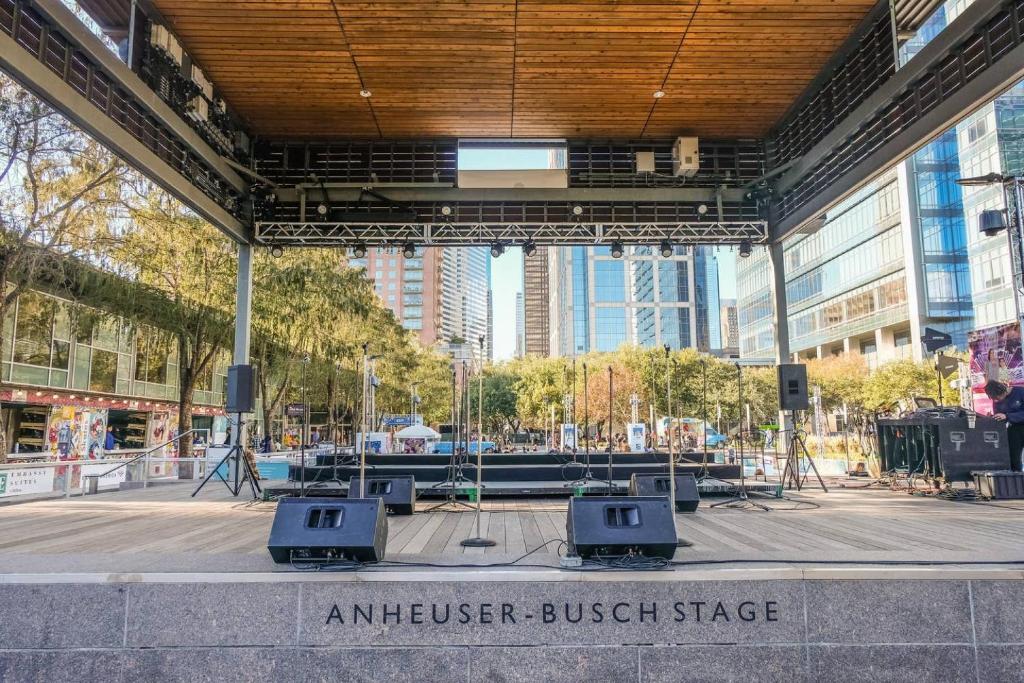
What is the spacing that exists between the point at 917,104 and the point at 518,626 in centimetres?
736

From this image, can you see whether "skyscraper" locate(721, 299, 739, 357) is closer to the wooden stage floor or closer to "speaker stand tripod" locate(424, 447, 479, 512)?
"speaker stand tripod" locate(424, 447, 479, 512)

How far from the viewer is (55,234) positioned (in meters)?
11.8

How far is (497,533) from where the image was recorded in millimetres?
5594

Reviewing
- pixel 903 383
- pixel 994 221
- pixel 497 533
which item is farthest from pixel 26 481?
pixel 903 383

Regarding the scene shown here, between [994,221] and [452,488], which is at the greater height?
[994,221]

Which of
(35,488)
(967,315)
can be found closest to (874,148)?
(35,488)

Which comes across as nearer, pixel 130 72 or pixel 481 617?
pixel 481 617

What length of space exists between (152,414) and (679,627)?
2713 cm

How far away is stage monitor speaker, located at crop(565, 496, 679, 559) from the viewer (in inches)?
155

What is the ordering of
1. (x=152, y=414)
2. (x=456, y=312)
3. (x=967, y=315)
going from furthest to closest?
(x=456, y=312) < (x=967, y=315) < (x=152, y=414)

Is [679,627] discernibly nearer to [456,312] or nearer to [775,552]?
[775,552]

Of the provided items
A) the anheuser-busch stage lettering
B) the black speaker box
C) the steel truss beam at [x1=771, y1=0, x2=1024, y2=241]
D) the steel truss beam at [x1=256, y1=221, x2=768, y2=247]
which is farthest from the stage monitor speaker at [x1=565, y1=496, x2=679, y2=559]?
the steel truss beam at [x1=256, y1=221, x2=768, y2=247]

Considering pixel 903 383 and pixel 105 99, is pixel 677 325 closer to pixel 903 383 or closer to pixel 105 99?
pixel 903 383

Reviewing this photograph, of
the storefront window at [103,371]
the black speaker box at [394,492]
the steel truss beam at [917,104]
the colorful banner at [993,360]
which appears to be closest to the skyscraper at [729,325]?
the colorful banner at [993,360]
